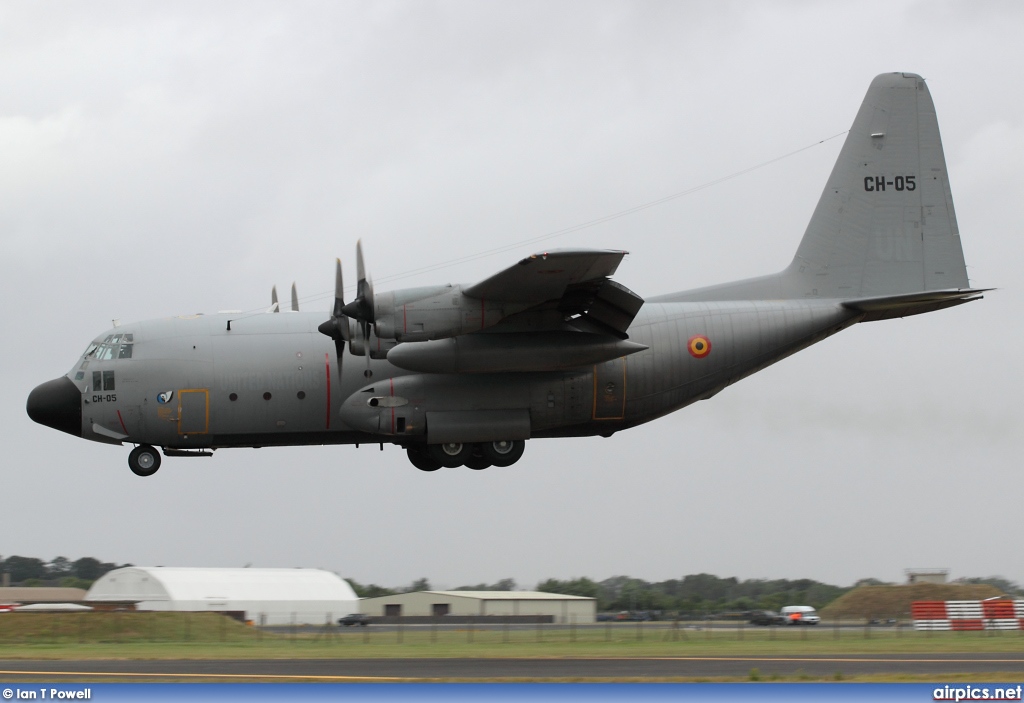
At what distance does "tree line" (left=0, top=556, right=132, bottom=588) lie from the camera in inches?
2267

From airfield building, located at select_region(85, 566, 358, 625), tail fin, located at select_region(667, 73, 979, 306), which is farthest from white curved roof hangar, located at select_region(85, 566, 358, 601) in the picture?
tail fin, located at select_region(667, 73, 979, 306)

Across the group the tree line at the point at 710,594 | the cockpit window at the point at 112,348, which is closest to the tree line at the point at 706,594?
the tree line at the point at 710,594

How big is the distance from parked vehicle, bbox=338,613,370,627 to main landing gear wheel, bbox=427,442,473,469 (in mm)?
18903

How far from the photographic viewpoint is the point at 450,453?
25.4 m

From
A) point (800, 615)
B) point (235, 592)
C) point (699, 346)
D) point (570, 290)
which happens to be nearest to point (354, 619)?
point (235, 592)

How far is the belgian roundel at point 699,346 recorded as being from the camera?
2569 cm

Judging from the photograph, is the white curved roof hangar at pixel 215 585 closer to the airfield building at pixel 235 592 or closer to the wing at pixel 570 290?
the airfield building at pixel 235 592

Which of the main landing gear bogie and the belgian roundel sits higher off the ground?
the belgian roundel

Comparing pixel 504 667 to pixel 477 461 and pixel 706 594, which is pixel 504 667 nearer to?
pixel 477 461

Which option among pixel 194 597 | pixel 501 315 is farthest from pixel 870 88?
pixel 194 597

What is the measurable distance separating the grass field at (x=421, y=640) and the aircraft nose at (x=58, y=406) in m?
4.93

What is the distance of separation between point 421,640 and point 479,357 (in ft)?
28.3

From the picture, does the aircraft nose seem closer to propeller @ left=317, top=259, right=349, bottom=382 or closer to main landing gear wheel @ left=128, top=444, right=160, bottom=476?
main landing gear wheel @ left=128, top=444, right=160, bottom=476

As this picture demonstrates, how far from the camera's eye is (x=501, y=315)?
2306 cm
